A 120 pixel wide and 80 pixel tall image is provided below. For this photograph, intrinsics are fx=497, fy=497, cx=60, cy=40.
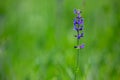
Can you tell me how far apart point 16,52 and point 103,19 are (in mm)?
1101

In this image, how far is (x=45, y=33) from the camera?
12.8ft

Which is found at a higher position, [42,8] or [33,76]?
[42,8]

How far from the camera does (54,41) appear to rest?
12.0 ft

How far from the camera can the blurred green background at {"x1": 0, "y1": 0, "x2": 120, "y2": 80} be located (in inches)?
123

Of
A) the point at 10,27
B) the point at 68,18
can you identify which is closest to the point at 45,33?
the point at 10,27

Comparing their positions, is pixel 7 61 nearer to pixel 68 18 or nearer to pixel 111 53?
pixel 111 53

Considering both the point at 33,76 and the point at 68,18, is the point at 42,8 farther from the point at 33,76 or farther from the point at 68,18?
the point at 33,76

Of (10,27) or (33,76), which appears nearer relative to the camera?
(33,76)

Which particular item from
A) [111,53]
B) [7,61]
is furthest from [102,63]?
[7,61]

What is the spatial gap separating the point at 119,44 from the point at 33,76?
34.3 inches

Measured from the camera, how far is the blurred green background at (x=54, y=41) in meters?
3.12

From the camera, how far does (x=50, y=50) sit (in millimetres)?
3520

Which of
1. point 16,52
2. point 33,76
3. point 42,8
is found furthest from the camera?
point 42,8

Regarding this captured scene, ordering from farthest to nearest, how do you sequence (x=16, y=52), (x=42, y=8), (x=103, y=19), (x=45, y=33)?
(x=42, y=8) → (x=103, y=19) → (x=45, y=33) → (x=16, y=52)
